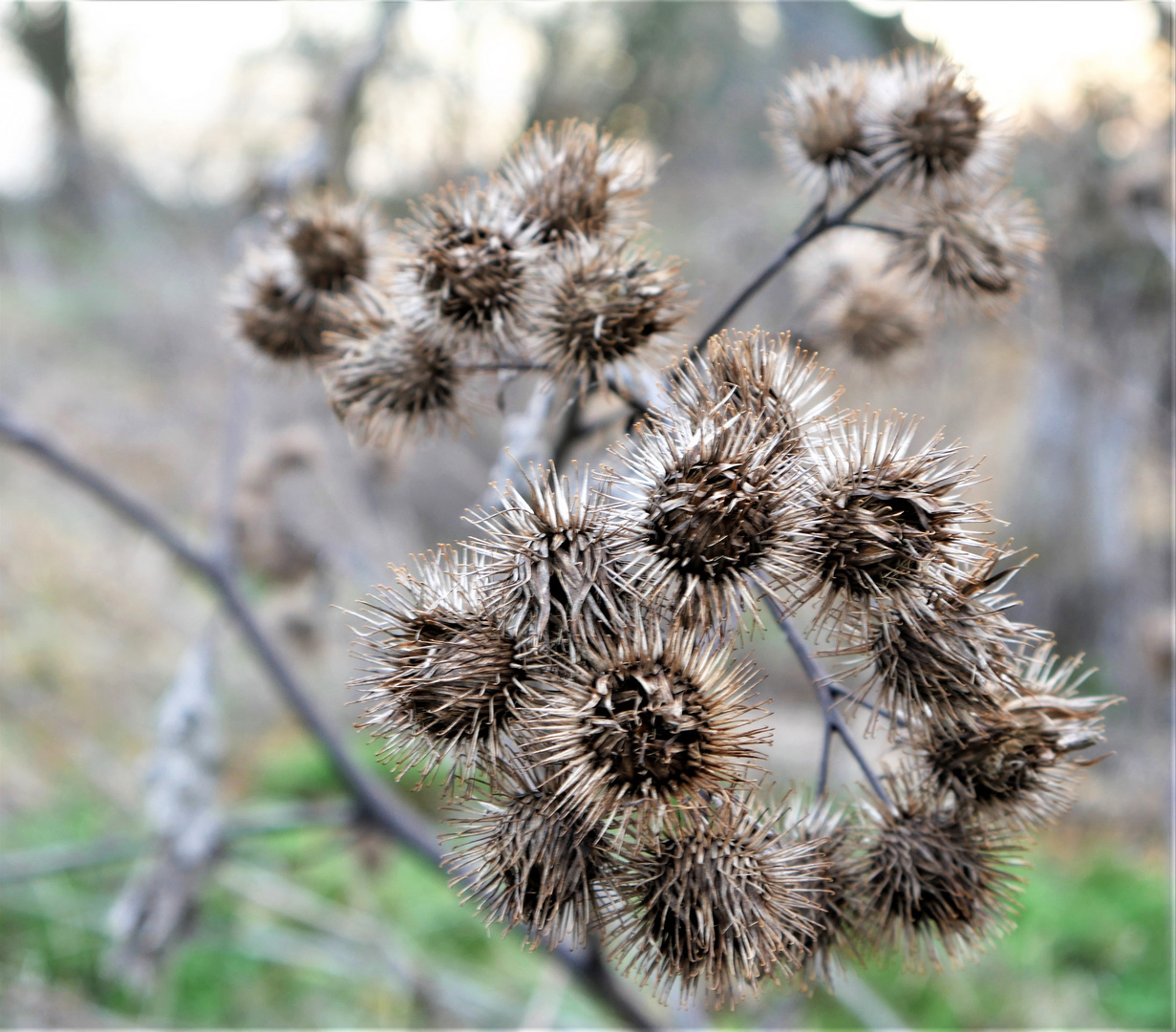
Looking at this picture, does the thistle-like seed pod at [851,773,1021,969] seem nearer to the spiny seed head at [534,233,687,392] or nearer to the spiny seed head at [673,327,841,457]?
the spiny seed head at [673,327,841,457]

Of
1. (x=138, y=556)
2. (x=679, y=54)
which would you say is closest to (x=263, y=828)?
(x=138, y=556)

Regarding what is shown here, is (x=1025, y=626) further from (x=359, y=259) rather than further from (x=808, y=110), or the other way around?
(x=359, y=259)

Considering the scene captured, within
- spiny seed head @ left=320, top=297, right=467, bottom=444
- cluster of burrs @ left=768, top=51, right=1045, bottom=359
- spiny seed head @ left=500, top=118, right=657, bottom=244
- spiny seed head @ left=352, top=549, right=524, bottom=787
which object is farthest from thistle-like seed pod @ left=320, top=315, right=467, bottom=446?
cluster of burrs @ left=768, top=51, right=1045, bottom=359

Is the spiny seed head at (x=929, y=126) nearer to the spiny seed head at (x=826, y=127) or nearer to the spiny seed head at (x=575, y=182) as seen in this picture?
the spiny seed head at (x=826, y=127)

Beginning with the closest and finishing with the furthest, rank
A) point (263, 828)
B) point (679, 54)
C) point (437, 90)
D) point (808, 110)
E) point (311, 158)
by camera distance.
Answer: point (808, 110)
point (263, 828)
point (311, 158)
point (437, 90)
point (679, 54)

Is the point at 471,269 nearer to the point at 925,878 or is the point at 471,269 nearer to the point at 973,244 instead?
the point at 973,244

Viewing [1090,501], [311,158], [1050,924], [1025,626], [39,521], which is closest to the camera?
[1025,626]

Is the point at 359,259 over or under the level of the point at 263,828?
over
